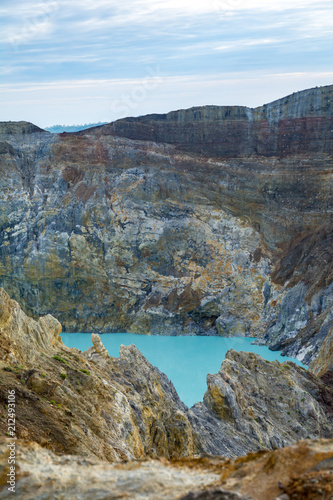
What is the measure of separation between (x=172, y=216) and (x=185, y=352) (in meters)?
11.1

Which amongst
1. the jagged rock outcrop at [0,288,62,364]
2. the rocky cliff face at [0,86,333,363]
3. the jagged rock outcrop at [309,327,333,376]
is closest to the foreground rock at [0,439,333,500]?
the jagged rock outcrop at [0,288,62,364]

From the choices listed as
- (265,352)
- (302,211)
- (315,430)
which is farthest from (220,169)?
(315,430)

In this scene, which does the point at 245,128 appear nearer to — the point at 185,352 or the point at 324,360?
the point at 185,352

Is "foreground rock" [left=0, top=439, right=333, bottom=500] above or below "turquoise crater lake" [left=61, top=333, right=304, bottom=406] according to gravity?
below

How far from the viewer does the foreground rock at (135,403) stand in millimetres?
11836

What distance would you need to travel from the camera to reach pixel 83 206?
4338 cm

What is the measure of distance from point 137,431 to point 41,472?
296 inches

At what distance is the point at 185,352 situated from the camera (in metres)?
36.3

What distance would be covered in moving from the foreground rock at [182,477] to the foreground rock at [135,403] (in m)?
2.67

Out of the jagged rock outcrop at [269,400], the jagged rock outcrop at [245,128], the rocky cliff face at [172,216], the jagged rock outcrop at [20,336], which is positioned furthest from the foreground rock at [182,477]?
the jagged rock outcrop at [245,128]

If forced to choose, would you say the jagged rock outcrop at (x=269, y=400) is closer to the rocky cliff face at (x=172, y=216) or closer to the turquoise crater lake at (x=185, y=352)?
the turquoise crater lake at (x=185, y=352)

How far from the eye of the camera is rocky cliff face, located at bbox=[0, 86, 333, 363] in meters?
40.6

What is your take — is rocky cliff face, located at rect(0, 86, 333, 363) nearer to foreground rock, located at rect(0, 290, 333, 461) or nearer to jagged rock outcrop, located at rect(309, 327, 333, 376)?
jagged rock outcrop, located at rect(309, 327, 333, 376)

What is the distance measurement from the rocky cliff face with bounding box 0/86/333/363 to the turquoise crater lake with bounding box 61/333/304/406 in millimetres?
1283
